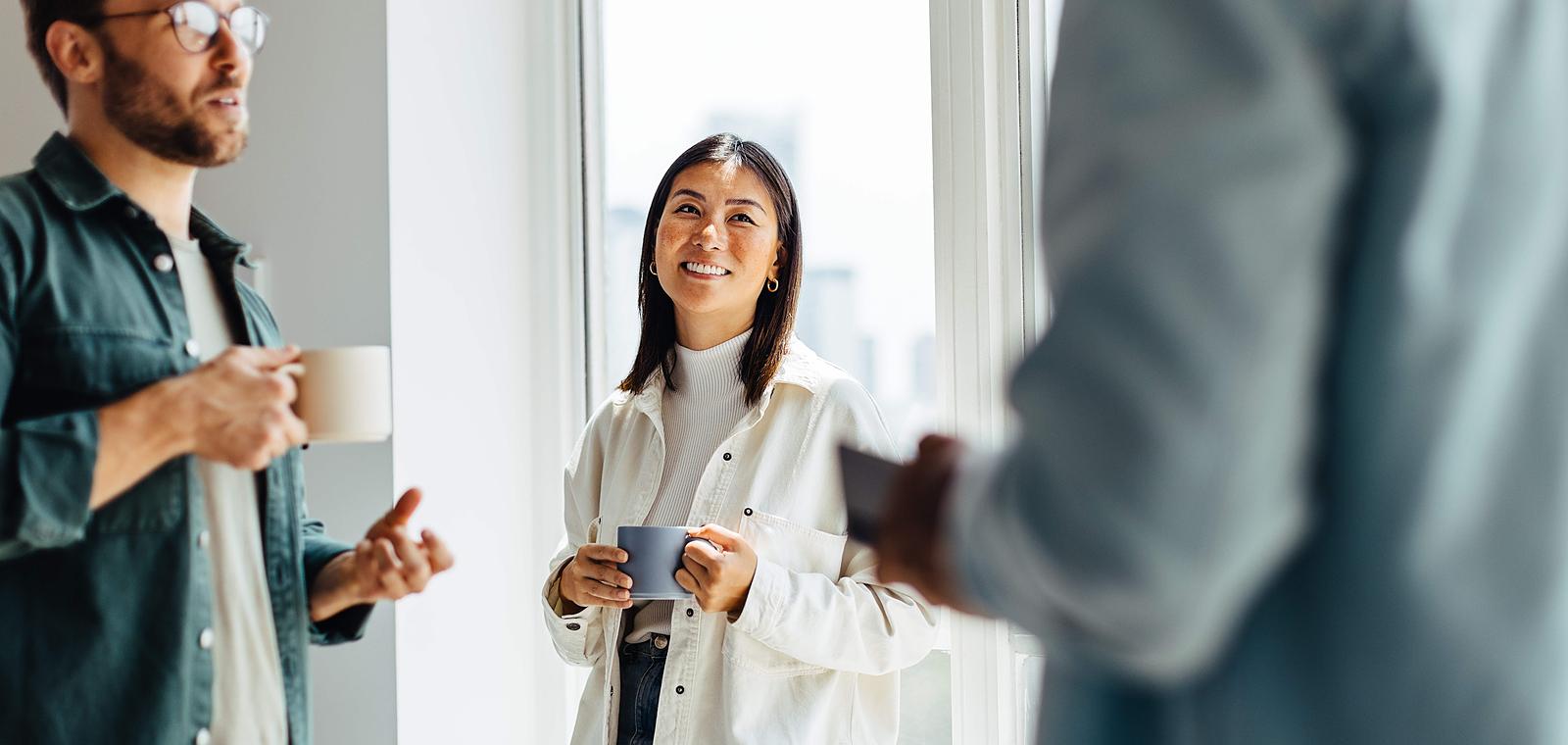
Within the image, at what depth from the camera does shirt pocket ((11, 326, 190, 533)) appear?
1.13 metres

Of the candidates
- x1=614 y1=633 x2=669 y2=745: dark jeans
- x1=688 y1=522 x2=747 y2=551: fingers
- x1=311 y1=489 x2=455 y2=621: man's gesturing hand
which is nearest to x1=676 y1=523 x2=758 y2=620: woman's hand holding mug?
x1=688 y1=522 x2=747 y2=551: fingers

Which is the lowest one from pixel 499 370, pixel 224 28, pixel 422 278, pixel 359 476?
pixel 359 476

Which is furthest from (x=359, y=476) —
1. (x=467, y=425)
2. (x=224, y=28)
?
(x=224, y=28)

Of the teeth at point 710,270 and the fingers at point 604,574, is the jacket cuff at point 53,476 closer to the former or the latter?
the fingers at point 604,574

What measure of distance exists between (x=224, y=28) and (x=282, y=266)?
3.03 feet

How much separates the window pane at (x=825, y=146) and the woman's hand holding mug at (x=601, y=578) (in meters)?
0.68

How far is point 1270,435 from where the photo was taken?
1.92 feet

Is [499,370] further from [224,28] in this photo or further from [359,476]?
[224,28]

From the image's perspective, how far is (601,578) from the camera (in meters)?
1.76

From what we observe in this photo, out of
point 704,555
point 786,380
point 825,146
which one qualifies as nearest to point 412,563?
point 704,555

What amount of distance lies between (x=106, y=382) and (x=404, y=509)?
1.10 ft

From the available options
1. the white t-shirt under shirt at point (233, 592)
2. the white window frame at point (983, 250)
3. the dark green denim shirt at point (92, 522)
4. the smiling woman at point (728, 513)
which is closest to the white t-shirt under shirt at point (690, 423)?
the smiling woman at point (728, 513)

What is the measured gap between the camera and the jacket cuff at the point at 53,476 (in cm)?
104

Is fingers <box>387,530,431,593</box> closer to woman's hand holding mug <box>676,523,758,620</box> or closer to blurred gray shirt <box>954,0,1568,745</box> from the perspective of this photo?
woman's hand holding mug <box>676,523,758,620</box>
